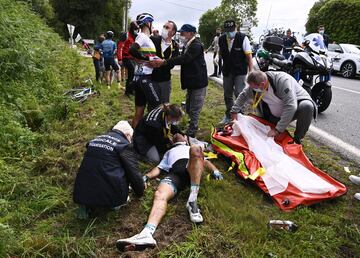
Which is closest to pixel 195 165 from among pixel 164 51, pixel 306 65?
pixel 164 51

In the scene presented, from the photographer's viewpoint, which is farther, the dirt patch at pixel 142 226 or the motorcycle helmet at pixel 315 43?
the motorcycle helmet at pixel 315 43

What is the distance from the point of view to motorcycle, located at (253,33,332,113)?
6.79 metres

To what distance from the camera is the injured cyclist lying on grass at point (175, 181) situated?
2.89m

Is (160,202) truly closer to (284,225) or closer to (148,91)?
(284,225)

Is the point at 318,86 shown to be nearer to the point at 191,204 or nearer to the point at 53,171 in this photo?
the point at 191,204

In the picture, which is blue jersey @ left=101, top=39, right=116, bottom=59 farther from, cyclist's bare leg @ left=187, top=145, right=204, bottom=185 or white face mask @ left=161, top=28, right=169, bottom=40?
cyclist's bare leg @ left=187, top=145, right=204, bottom=185

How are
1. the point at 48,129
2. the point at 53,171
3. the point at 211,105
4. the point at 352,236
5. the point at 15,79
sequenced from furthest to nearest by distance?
the point at 211,105
the point at 15,79
the point at 48,129
the point at 53,171
the point at 352,236

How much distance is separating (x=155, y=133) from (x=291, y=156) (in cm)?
174

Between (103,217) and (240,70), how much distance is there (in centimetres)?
370

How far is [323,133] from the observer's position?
20.0ft

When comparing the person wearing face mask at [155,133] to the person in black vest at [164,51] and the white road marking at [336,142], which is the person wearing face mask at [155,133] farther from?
the white road marking at [336,142]

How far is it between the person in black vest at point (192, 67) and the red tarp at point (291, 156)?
59cm

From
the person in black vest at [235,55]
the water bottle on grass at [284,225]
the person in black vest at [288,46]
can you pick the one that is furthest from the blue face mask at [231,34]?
the water bottle on grass at [284,225]

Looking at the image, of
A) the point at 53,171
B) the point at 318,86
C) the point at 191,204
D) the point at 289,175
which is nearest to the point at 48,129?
the point at 53,171
